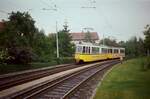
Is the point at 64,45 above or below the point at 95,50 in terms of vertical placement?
above

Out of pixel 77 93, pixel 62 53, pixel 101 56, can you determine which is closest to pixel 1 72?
pixel 77 93

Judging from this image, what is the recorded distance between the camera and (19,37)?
92.6 feet

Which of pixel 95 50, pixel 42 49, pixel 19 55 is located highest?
pixel 42 49

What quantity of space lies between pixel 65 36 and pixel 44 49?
8.66 metres

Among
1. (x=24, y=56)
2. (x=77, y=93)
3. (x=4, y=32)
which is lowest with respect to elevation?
(x=77, y=93)

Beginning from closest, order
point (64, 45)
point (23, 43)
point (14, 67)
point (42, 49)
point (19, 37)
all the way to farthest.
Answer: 1. point (14, 67)
2. point (19, 37)
3. point (23, 43)
4. point (42, 49)
5. point (64, 45)

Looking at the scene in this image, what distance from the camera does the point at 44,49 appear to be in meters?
36.2

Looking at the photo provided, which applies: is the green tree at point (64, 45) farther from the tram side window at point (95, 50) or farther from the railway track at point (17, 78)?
the railway track at point (17, 78)

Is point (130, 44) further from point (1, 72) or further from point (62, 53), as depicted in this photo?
point (1, 72)

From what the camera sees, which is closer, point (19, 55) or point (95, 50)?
point (19, 55)

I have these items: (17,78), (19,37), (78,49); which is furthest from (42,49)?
(17,78)

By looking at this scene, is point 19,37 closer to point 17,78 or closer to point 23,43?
point 23,43

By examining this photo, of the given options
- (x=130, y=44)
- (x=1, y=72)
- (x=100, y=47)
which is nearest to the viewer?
(x=1, y=72)

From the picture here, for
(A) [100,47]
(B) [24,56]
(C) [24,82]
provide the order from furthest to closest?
(A) [100,47]
(B) [24,56]
(C) [24,82]
